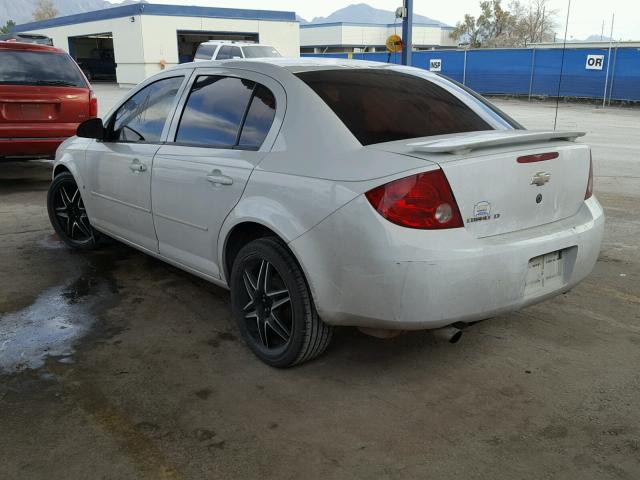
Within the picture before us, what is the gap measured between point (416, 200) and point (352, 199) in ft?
0.93

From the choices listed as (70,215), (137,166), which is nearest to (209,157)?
(137,166)

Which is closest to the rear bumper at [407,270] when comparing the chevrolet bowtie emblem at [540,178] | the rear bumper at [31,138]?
the chevrolet bowtie emblem at [540,178]

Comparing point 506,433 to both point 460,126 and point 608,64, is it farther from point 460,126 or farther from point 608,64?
point 608,64

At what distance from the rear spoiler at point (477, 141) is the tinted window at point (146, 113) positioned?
1.95 meters

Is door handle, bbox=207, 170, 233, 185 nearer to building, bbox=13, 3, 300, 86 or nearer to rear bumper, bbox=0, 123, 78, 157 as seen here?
rear bumper, bbox=0, 123, 78, 157

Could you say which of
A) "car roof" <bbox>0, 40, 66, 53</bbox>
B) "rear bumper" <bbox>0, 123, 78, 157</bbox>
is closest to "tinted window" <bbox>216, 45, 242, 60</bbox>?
"car roof" <bbox>0, 40, 66, 53</bbox>

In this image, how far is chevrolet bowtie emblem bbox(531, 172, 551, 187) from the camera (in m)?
3.05

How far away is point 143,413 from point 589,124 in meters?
17.1

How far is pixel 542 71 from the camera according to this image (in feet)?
88.6

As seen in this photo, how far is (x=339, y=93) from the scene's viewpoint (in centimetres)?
337

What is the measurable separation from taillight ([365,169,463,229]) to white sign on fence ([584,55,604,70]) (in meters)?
24.6

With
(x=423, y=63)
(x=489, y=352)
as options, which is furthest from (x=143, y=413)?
(x=423, y=63)

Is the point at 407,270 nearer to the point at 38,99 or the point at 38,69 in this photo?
the point at 38,99

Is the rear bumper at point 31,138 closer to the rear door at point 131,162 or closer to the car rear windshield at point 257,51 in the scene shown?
the rear door at point 131,162
